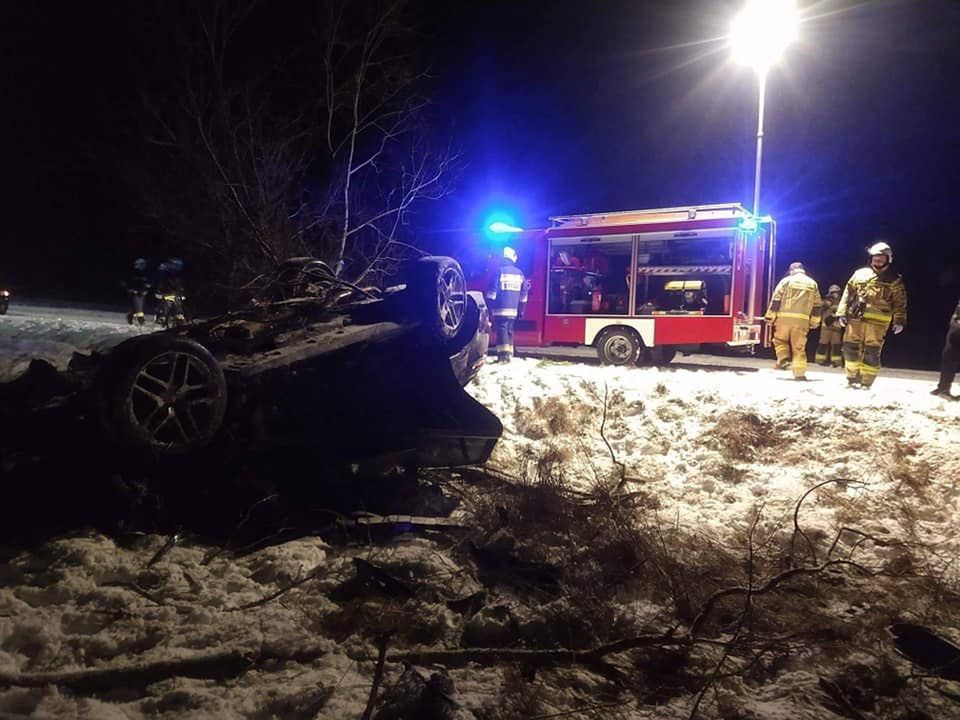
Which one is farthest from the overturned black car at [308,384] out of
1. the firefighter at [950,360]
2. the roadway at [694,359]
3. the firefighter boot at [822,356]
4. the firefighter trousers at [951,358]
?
the firefighter boot at [822,356]

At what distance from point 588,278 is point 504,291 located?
9.18 ft

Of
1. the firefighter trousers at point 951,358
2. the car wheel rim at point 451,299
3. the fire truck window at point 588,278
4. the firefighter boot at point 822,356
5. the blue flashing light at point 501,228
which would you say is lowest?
the firefighter boot at point 822,356

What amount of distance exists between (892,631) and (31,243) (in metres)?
29.0

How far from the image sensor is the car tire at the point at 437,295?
4.95m

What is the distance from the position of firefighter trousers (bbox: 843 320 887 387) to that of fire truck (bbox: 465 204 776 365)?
7.68 ft

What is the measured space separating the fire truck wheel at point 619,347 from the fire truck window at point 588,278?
37 cm

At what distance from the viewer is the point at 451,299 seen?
5219 mm

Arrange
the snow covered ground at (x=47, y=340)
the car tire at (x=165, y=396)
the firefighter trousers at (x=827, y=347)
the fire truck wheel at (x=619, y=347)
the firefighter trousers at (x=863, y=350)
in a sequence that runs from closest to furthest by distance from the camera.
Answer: the car tire at (x=165, y=396)
the firefighter trousers at (x=863, y=350)
the snow covered ground at (x=47, y=340)
the fire truck wheel at (x=619, y=347)
the firefighter trousers at (x=827, y=347)

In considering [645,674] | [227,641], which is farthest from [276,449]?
[645,674]

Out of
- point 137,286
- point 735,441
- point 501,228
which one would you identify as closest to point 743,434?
point 735,441

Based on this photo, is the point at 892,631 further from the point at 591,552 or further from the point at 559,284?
the point at 559,284

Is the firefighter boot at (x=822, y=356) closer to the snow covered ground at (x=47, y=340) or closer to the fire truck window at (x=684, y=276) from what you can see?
the fire truck window at (x=684, y=276)

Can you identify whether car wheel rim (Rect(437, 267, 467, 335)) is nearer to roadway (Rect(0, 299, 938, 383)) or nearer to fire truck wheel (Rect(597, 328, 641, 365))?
fire truck wheel (Rect(597, 328, 641, 365))

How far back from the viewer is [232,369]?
3.98m
